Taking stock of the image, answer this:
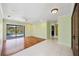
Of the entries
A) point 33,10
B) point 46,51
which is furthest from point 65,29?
point 33,10

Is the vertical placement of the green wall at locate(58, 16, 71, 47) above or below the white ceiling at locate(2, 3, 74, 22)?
below

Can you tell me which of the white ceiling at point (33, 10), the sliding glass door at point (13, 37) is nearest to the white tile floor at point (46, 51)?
the sliding glass door at point (13, 37)

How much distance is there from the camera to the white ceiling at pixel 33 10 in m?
1.87

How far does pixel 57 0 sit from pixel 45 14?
0.42m

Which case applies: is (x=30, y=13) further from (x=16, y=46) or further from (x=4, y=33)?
(x=16, y=46)

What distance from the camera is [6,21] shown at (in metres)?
1.90

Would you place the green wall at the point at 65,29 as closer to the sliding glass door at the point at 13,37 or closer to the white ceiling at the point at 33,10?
the white ceiling at the point at 33,10

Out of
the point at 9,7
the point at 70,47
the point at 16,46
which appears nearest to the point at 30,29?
the point at 16,46

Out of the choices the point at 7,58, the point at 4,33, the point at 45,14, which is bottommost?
the point at 7,58

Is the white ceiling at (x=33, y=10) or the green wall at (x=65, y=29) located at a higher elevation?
the white ceiling at (x=33, y=10)

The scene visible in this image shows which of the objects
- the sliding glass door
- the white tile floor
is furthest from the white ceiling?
the white tile floor

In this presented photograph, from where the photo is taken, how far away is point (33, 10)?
6.73 feet

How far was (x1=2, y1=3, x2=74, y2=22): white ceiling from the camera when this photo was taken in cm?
187

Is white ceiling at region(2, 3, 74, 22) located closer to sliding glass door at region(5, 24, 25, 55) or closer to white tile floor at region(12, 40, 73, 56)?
sliding glass door at region(5, 24, 25, 55)
